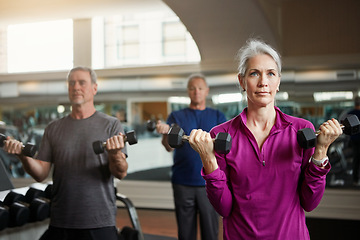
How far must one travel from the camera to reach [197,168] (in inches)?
103

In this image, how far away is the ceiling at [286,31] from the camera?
4148 mm

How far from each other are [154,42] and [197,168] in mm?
2995

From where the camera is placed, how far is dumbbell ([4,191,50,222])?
2.56m

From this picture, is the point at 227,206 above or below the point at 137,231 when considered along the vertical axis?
above

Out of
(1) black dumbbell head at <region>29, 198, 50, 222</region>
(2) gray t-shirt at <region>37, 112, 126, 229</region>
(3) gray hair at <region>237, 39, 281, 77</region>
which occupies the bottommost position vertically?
(1) black dumbbell head at <region>29, 198, 50, 222</region>

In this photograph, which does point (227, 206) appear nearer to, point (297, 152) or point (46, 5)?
point (297, 152)

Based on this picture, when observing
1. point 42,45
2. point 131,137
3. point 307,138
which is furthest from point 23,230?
point 42,45

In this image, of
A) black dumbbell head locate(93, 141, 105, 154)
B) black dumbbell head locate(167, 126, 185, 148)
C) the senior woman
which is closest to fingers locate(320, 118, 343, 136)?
the senior woman

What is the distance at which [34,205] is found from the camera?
2.59 meters

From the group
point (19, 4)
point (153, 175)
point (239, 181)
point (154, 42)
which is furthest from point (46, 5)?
point (239, 181)

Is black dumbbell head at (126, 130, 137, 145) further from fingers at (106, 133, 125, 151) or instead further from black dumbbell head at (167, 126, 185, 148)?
black dumbbell head at (167, 126, 185, 148)

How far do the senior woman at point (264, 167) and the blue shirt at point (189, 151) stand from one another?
4.38ft

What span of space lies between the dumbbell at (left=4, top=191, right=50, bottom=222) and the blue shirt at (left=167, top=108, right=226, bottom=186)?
2.92 feet

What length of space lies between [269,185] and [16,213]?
184 cm
